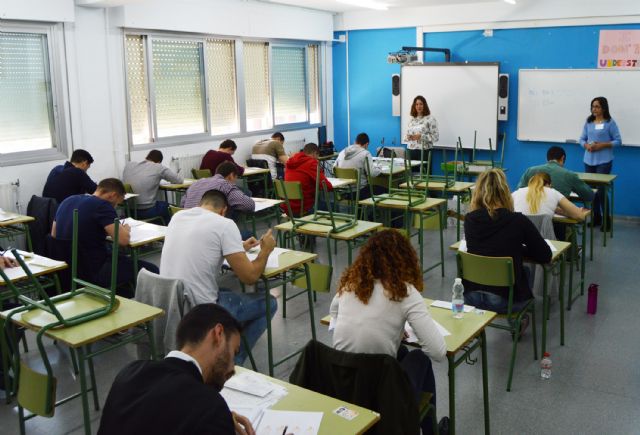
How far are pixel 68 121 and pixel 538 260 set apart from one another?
5.30m

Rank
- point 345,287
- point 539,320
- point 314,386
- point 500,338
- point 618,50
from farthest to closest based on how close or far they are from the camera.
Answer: point 618,50 < point 539,320 < point 500,338 < point 345,287 < point 314,386

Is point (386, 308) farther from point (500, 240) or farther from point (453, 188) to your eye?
point (453, 188)

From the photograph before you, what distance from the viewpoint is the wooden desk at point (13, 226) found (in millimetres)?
5848

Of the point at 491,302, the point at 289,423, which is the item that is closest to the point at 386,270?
the point at 289,423

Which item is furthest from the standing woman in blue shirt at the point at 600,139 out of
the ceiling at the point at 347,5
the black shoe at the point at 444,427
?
the black shoe at the point at 444,427

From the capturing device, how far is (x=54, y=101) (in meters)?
7.09

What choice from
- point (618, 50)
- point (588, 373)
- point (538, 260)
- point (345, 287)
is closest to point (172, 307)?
point (345, 287)

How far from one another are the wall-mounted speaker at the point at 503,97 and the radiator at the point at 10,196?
630 centimetres

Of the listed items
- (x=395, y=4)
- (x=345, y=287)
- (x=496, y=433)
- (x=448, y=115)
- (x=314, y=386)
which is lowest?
(x=496, y=433)

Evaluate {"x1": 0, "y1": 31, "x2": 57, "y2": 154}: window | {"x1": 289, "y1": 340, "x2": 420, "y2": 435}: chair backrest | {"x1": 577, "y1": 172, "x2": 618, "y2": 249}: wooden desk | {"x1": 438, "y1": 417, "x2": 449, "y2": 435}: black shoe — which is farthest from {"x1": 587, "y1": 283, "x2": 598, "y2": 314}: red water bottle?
{"x1": 0, "y1": 31, "x2": 57, "y2": 154}: window

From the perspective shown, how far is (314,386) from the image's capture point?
8.14 ft

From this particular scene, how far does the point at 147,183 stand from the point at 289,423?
538 centimetres

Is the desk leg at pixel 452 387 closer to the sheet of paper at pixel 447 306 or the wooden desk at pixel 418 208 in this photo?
the sheet of paper at pixel 447 306

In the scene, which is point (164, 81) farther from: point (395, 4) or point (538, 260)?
point (538, 260)
